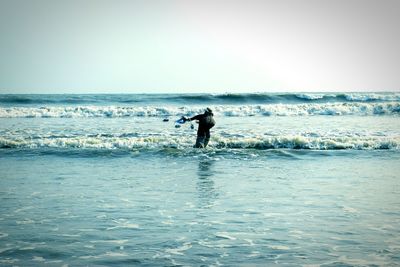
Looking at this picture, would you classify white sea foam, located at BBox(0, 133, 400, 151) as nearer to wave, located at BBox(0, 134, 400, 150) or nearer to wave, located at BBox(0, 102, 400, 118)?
wave, located at BBox(0, 134, 400, 150)

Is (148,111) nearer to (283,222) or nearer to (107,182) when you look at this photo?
(107,182)

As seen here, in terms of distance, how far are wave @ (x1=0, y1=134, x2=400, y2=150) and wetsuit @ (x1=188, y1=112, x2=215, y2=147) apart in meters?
Answer: 0.97

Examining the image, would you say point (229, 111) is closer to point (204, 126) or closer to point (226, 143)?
point (226, 143)

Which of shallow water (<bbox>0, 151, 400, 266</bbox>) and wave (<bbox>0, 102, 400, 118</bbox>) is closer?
shallow water (<bbox>0, 151, 400, 266</bbox>)

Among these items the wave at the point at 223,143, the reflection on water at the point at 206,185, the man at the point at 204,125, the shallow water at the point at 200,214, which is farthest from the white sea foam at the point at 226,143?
the reflection on water at the point at 206,185

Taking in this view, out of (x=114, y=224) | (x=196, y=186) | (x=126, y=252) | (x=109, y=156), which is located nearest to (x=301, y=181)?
(x=196, y=186)

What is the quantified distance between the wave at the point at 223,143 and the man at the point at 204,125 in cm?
96

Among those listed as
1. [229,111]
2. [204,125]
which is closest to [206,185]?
[204,125]

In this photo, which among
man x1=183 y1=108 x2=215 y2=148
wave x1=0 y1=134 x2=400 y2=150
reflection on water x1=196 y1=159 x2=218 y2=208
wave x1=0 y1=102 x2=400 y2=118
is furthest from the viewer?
wave x1=0 y1=102 x2=400 y2=118

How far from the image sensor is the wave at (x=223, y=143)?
20500 mm

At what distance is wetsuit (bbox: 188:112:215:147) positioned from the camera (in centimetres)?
1886

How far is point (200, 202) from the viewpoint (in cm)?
1022

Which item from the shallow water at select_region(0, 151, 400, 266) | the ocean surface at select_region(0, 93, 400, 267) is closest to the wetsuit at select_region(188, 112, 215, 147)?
the ocean surface at select_region(0, 93, 400, 267)

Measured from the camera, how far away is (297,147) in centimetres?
2070
